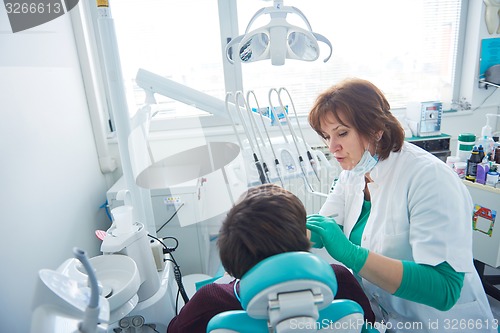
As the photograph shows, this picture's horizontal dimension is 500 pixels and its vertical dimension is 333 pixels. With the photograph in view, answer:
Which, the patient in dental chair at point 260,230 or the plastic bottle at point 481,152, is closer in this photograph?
the patient in dental chair at point 260,230

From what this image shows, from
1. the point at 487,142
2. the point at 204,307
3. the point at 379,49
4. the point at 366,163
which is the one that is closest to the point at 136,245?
the point at 204,307

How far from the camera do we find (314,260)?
0.47m

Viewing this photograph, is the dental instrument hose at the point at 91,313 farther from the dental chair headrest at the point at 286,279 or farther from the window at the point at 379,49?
the window at the point at 379,49

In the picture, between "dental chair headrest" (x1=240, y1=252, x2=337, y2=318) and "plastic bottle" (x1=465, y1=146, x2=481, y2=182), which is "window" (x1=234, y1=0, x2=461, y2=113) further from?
"dental chair headrest" (x1=240, y1=252, x2=337, y2=318)

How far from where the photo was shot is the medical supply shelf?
163 centimetres

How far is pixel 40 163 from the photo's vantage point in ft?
4.47

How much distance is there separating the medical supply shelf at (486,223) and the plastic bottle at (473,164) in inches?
1.5

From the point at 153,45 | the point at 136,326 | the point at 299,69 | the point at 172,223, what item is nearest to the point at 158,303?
the point at 136,326

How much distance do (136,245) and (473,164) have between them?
1.72 metres

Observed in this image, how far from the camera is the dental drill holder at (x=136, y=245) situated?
942 mm

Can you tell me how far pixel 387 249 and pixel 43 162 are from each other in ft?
4.59

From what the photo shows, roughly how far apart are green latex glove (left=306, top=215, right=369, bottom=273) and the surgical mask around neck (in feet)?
0.78

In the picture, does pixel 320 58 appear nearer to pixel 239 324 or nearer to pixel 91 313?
pixel 239 324

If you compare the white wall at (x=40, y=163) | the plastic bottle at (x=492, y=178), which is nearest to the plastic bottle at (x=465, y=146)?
the plastic bottle at (x=492, y=178)
